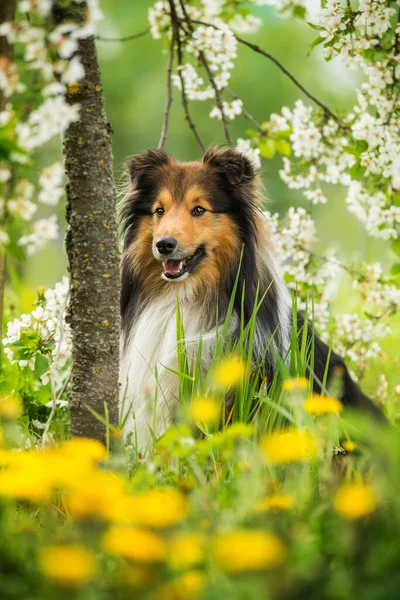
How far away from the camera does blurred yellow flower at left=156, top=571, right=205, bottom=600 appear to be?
1138 mm

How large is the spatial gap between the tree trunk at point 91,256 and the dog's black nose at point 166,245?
0.97 metres

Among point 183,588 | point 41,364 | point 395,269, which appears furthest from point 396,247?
point 183,588

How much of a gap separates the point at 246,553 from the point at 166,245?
2780 millimetres

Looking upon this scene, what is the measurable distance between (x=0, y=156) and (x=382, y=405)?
12.9 feet

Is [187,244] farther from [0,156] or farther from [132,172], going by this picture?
[0,156]

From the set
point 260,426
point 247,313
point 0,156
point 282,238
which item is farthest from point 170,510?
point 282,238

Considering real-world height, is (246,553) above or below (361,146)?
below

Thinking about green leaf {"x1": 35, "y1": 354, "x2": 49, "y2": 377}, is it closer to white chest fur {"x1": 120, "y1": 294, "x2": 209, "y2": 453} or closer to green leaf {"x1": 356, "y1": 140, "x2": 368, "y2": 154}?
white chest fur {"x1": 120, "y1": 294, "x2": 209, "y2": 453}

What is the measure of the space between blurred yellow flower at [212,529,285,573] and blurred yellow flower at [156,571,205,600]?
0.05m

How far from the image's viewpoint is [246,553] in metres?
1.04

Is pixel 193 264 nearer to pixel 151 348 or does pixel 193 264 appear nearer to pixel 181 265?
pixel 181 265

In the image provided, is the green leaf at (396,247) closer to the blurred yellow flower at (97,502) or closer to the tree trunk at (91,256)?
the tree trunk at (91,256)

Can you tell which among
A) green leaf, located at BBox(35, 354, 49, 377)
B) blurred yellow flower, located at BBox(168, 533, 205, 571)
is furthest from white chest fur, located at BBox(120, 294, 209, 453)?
blurred yellow flower, located at BBox(168, 533, 205, 571)

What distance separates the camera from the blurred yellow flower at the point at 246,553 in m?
1.03
